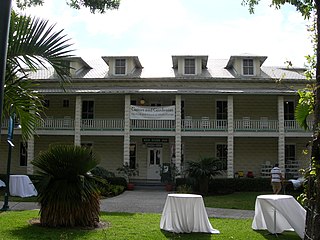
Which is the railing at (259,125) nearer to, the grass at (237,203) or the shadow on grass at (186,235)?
the grass at (237,203)

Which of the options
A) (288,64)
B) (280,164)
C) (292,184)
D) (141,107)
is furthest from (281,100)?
(288,64)

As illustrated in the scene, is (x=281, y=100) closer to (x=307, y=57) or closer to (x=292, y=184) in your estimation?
(x=292, y=184)

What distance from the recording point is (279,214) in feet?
31.3

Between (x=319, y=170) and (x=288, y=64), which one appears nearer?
(x=319, y=170)

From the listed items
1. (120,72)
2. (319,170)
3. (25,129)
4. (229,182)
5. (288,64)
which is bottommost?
(229,182)

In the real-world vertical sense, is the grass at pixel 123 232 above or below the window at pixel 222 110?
below

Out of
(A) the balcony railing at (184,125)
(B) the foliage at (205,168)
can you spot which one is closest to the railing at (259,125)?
(A) the balcony railing at (184,125)

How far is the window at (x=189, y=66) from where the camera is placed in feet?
85.5

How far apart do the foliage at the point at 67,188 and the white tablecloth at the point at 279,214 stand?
4109 mm

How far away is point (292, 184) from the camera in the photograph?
20016 mm

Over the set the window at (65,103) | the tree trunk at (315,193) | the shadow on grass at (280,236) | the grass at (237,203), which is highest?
the window at (65,103)

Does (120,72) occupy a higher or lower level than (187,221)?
higher

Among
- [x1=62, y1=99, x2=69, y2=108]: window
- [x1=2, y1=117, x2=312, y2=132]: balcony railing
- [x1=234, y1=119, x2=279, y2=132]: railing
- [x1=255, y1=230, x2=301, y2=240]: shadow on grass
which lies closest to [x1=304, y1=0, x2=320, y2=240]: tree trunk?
[x1=255, y1=230, x2=301, y2=240]: shadow on grass

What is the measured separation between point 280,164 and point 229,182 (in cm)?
371
